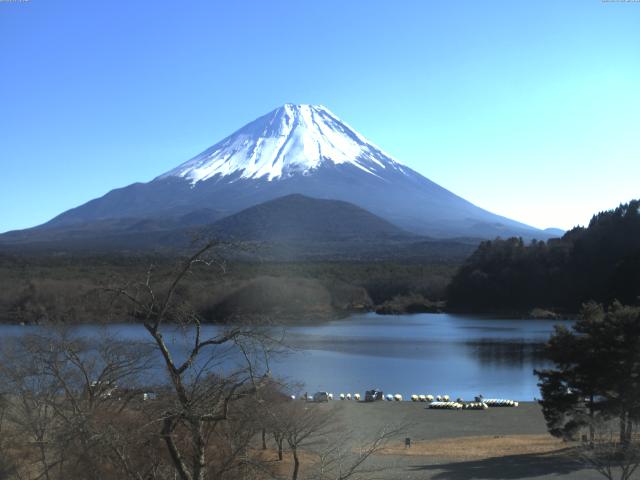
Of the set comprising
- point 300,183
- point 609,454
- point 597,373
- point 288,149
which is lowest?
point 609,454

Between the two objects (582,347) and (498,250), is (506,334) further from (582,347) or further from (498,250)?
(582,347)

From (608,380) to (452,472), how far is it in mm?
3074

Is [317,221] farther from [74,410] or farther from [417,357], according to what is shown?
[74,410]

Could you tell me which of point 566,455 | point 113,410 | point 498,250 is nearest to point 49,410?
point 113,410

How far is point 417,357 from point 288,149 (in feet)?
349

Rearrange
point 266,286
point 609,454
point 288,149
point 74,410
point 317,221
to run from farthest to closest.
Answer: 1. point 288,149
2. point 317,221
3. point 266,286
4. point 609,454
5. point 74,410

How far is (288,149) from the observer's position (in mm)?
135625

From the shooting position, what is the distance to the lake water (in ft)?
78.2

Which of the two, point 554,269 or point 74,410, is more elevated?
point 554,269

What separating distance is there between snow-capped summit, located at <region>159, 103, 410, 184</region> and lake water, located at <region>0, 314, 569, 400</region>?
87.6m

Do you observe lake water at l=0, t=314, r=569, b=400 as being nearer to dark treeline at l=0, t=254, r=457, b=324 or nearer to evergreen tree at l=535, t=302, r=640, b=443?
dark treeline at l=0, t=254, r=457, b=324

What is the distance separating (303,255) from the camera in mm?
84875

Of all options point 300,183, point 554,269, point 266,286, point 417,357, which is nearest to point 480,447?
point 417,357

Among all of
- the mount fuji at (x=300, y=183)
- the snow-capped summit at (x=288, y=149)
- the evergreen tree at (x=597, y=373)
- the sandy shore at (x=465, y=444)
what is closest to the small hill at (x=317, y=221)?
the mount fuji at (x=300, y=183)
